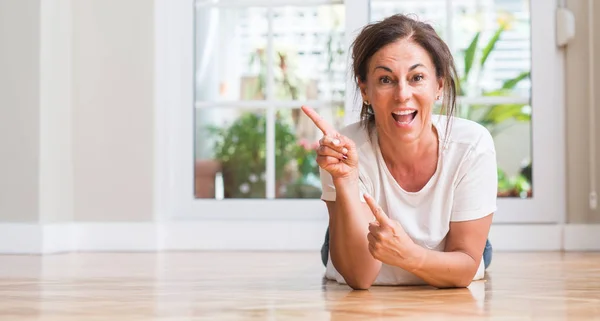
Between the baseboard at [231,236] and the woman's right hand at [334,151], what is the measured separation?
1.99 meters

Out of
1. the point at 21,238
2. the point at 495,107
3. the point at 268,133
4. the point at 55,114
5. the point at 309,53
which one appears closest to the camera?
the point at 21,238

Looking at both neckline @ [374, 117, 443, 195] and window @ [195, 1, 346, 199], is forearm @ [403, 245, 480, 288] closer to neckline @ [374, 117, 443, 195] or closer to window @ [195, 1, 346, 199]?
neckline @ [374, 117, 443, 195]

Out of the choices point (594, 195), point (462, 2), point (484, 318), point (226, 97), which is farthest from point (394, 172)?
point (462, 2)

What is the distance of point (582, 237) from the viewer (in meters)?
3.81

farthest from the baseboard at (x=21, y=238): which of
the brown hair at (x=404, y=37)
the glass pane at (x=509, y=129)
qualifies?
the brown hair at (x=404, y=37)

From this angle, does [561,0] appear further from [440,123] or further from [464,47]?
[440,123]

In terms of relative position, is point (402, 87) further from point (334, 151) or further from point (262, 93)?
point (262, 93)

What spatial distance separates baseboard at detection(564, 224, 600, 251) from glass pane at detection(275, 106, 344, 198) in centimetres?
107

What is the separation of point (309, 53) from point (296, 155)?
0.52 meters

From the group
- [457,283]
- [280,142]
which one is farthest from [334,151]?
[280,142]

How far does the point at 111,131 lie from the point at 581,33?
1.94 meters

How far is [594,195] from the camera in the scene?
3773 mm

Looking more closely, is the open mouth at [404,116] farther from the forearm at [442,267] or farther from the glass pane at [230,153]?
the glass pane at [230,153]

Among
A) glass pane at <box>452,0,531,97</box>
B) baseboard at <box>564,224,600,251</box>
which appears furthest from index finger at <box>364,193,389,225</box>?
glass pane at <box>452,0,531,97</box>
